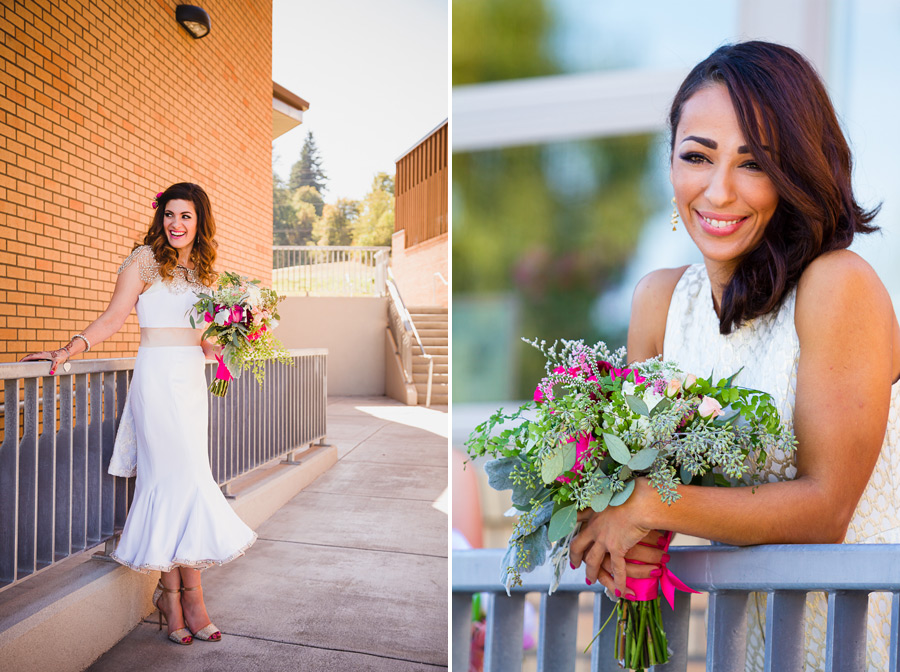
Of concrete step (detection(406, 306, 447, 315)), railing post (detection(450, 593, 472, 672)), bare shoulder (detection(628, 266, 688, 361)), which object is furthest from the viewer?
concrete step (detection(406, 306, 447, 315))

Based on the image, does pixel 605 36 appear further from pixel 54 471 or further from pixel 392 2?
pixel 392 2

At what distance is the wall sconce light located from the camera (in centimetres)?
644

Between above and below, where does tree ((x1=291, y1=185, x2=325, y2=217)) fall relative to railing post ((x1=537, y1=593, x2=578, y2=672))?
above

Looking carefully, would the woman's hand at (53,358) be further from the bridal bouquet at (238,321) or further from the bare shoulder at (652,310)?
the bare shoulder at (652,310)

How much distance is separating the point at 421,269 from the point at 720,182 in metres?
17.7

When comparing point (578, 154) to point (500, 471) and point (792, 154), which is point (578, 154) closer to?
point (792, 154)

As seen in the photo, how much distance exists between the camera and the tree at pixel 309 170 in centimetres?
3441

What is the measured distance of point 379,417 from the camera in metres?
10.4

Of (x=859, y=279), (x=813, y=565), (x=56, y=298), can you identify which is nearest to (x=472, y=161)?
(x=859, y=279)

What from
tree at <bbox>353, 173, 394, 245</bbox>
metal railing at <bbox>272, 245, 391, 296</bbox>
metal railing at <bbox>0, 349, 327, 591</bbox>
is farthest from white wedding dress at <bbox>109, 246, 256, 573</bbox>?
tree at <bbox>353, 173, 394, 245</bbox>

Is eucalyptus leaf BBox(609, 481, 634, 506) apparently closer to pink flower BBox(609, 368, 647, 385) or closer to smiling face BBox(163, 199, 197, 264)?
pink flower BBox(609, 368, 647, 385)

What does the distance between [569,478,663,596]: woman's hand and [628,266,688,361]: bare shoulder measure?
2.52 feet

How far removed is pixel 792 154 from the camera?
5.09ft

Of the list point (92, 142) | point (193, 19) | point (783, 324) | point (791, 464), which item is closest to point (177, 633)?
point (791, 464)
